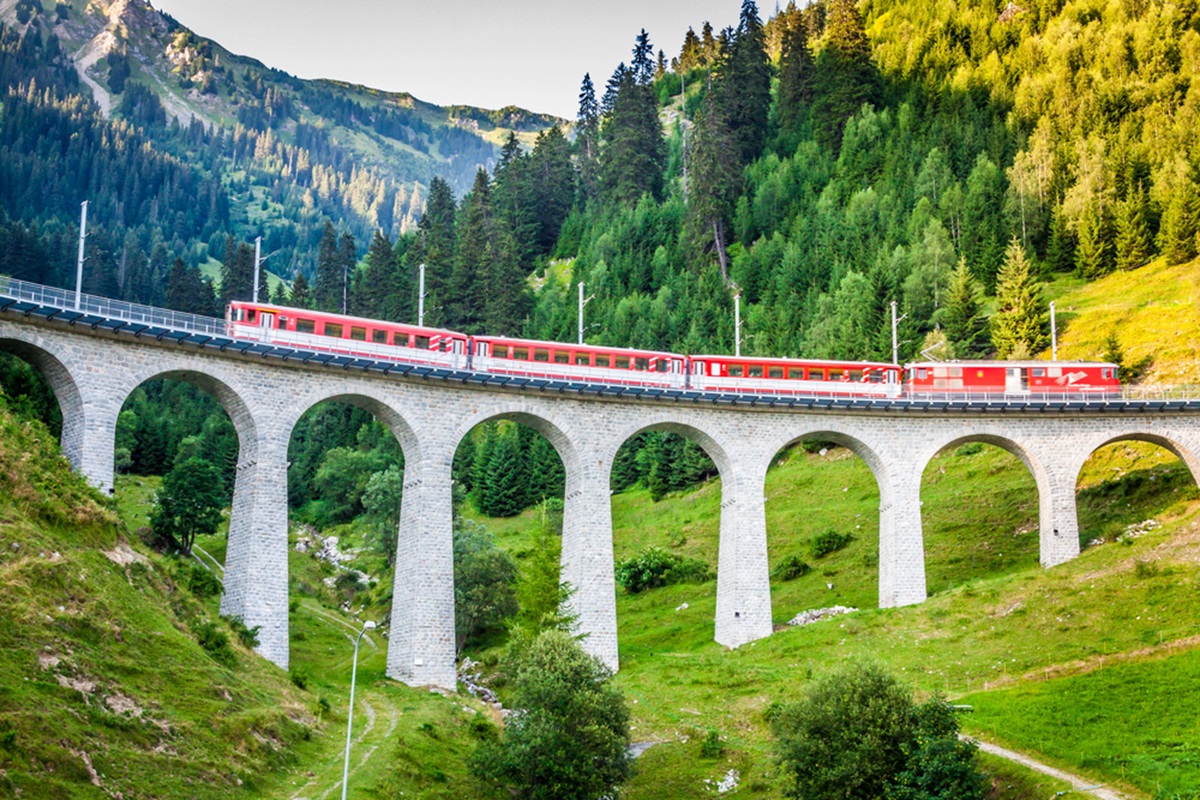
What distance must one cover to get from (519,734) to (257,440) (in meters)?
21.4

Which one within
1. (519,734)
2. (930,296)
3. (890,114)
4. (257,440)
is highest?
(890,114)

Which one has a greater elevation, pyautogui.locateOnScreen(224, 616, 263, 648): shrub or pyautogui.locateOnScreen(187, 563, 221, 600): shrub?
pyautogui.locateOnScreen(187, 563, 221, 600): shrub

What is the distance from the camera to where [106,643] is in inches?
1464

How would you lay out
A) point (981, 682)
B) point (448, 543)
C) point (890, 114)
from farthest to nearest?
point (890, 114), point (448, 543), point (981, 682)

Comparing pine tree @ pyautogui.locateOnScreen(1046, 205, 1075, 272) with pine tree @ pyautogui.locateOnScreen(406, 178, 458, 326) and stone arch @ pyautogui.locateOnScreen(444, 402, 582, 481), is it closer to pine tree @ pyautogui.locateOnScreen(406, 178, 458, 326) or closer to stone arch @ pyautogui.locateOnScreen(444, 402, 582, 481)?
pine tree @ pyautogui.locateOnScreen(406, 178, 458, 326)

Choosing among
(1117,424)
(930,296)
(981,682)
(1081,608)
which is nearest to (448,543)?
(981,682)

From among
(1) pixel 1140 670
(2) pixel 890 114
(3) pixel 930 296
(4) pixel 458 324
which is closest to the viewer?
(1) pixel 1140 670

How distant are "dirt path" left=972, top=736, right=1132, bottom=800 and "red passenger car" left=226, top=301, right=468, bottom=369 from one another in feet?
108

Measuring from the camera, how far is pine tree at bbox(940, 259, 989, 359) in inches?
3775

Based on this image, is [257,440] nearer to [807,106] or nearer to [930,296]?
[930,296]

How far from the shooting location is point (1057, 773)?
38.2 m

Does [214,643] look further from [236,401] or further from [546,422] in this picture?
[546,422]

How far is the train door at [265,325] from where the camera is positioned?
56.4 metres

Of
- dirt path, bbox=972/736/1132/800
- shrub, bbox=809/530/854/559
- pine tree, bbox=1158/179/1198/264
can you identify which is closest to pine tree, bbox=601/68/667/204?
pine tree, bbox=1158/179/1198/264
